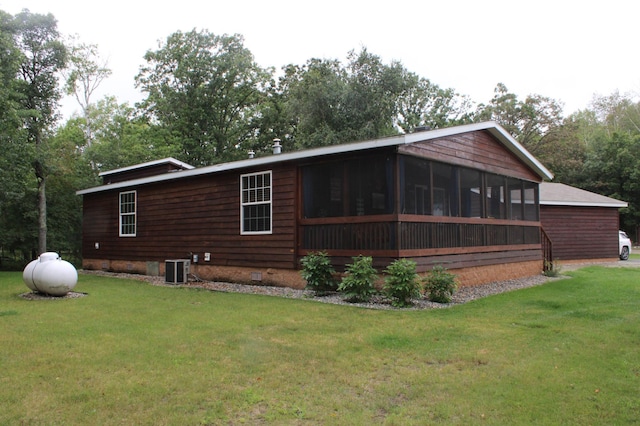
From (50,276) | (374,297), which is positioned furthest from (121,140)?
(374,297)

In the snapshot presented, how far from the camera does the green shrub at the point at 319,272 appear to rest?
8.98 meters

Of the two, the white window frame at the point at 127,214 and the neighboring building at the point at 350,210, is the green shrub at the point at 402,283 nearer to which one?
the neighboring building at the point at 350,210

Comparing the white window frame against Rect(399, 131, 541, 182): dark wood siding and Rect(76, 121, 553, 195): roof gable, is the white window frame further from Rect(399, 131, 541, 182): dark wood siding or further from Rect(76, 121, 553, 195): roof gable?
Rect(399, 131, 541, 182): dark wood siding

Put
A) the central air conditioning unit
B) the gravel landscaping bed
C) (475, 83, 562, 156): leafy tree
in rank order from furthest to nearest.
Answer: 1. (475, 83, 562, 156): leafy tree
2. the central air conditioning unit
3. the gravel landscaping bed

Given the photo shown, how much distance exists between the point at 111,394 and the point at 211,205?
346 inches

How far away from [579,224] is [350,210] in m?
12.9

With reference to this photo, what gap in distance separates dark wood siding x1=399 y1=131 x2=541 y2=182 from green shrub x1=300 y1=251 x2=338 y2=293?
8.38ft

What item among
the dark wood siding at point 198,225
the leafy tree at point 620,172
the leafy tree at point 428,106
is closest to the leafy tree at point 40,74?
the dark wood siding at point 198,225

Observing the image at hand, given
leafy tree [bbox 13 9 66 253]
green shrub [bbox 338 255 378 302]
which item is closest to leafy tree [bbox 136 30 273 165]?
leafy tree [bbox 13 9 66 253]

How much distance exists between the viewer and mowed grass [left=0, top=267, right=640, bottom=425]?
3238mm

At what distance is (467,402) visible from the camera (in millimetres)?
3422

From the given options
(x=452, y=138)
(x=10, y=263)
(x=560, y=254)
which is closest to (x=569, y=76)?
(x=560, y=254)

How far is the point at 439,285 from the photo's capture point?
26.6 feet

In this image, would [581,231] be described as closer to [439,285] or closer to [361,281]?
[439,285]
